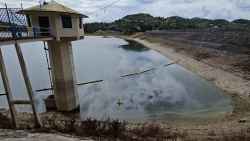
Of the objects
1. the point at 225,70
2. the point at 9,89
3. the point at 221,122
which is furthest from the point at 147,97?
the point at 225,70

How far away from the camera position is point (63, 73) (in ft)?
47.5

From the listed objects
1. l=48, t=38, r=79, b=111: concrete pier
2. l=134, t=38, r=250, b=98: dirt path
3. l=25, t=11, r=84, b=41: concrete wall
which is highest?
l=25, t=11, r=84, b=41: concrete wall

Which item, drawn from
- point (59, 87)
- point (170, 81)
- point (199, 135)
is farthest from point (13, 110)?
point (170, 81)

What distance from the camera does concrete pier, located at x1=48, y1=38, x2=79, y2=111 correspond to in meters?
13.9

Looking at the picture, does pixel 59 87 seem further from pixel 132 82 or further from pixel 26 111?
pixel 132 82

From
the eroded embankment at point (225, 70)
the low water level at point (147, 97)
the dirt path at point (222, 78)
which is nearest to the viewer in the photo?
the low water level at point (147, 97)

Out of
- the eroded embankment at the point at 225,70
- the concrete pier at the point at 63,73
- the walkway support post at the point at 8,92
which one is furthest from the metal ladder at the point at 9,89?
the eroded embankment at the point at 225,70

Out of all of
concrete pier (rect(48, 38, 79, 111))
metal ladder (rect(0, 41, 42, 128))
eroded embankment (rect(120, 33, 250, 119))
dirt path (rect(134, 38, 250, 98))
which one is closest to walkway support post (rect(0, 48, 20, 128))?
metal ladder (rect(0, 41, 42, 128))

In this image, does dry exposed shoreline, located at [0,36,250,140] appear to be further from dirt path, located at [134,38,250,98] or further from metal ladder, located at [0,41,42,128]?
metal ladder, located at [0,41,42,128]

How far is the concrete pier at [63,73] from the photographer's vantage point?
13852mm

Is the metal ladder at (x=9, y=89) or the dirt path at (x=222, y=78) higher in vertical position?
the metal ladder at (x=9, y=89)

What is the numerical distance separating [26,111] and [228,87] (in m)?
23.7

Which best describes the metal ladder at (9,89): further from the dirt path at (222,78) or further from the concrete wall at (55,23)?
the dirt path at (222,78)

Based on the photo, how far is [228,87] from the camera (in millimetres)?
20156
